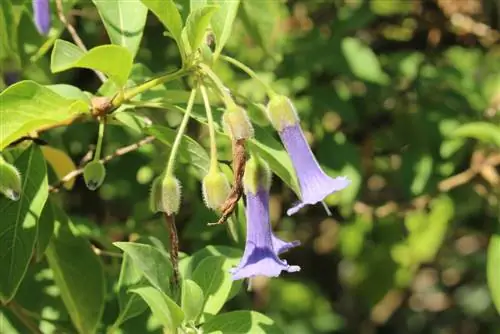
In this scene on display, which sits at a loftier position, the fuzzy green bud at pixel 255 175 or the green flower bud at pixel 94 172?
the fuzzy green bud at pixel 255 175

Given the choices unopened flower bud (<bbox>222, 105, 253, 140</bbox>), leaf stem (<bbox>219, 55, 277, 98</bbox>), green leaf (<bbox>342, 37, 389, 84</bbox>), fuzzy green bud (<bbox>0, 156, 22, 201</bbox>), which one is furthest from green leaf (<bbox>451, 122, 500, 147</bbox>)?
fuzzy green bud (<bbox>0, 156, 22, 201</bbox>)

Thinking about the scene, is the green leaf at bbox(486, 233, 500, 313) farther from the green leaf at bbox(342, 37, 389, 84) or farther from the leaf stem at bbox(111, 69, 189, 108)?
the leaf stem at bbox(111, 69, 189, 108)

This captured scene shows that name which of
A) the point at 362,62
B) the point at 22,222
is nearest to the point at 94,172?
the point at 22,222

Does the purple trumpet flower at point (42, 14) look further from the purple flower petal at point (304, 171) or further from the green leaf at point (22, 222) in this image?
the purple flower petal at point (304, 171)

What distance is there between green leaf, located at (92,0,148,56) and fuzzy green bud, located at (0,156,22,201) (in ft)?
0.89

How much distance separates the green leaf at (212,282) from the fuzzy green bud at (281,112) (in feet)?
0.68

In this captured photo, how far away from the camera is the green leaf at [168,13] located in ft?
3.89

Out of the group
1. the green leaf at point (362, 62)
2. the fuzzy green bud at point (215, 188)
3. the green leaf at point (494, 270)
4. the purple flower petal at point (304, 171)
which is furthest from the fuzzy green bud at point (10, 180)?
the green leaf at point (362, 62)

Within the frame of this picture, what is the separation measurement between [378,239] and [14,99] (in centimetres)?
158

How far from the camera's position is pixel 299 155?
4.30 feet

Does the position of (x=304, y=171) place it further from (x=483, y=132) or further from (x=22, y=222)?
(x=483, y=132)

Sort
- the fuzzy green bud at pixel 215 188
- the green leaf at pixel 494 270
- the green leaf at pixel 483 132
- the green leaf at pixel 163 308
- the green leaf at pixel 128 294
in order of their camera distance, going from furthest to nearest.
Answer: the green leaf at pixel 483 132
the green leaf at pixel 494 270
the green leaf at pixel 128 294
the fuzzy green bud at pixel 215 188
the green leaf at pixel 163 308

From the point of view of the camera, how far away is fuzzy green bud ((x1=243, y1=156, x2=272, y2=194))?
1253mm

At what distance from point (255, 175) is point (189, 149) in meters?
0.11
